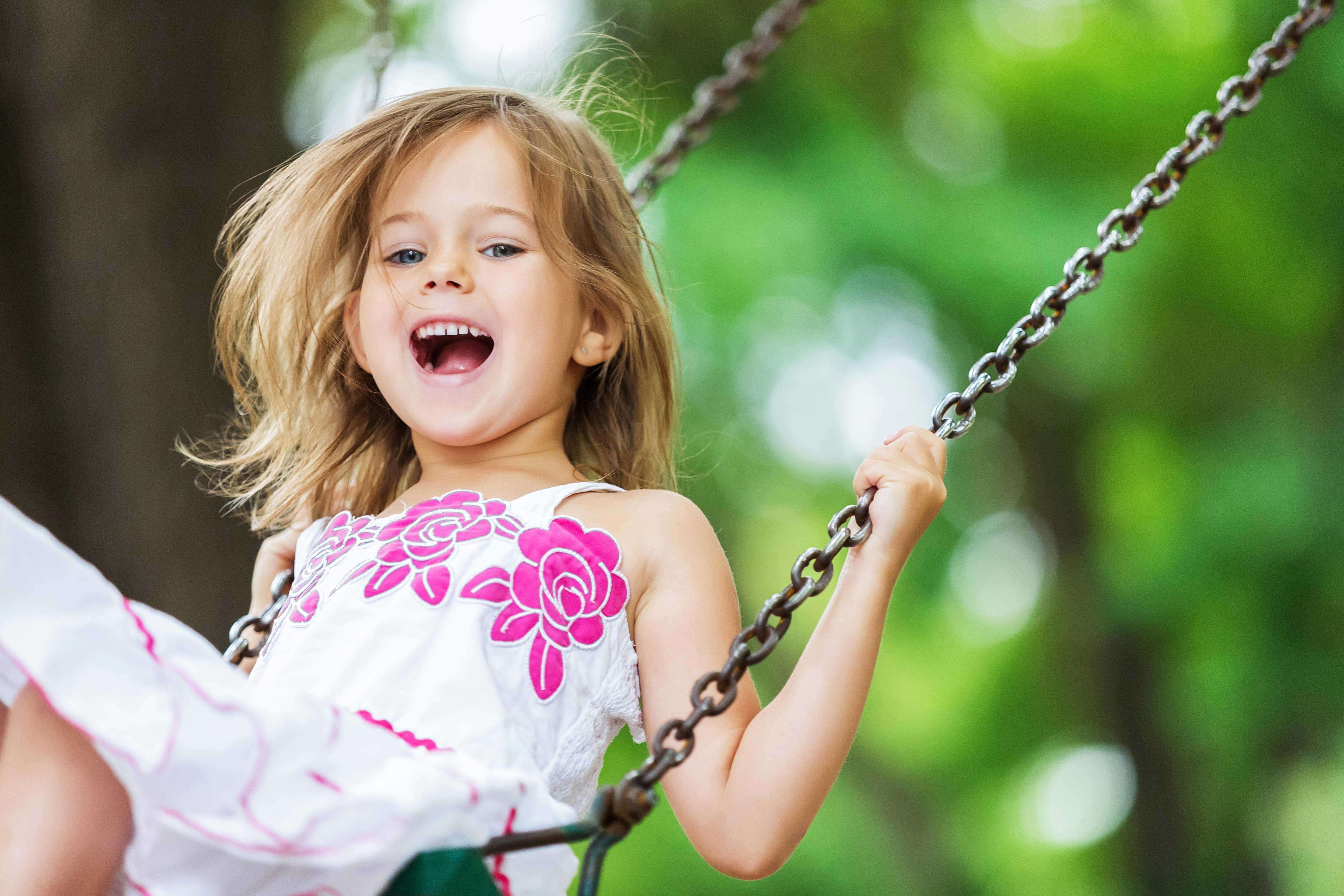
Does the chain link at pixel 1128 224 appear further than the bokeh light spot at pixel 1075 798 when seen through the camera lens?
No

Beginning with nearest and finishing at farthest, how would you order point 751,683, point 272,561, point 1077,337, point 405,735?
point 405,735
point 751,683
point 272,561
point 1077,337

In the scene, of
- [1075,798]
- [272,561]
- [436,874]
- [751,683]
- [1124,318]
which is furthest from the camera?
[1075,798]

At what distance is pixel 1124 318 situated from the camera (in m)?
3.26

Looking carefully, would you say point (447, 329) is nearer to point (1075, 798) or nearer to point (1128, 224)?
point (1128, 224)

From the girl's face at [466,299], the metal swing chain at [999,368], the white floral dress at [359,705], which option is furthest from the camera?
the girl's face at [466,299]

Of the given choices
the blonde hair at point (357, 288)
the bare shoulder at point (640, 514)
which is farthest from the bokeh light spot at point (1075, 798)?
the bare shoulder at point (640, 514)

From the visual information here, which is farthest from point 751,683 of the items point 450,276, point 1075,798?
point 1075,798

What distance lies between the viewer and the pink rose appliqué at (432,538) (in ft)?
2.85

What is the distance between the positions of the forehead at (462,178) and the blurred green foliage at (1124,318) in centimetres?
193

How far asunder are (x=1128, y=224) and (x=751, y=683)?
16.7 inches

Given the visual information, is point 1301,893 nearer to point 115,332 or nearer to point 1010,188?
point 1010,188

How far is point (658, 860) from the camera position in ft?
13.3

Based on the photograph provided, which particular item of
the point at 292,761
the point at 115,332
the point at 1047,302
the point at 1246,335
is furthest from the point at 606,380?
the point at 1246,335

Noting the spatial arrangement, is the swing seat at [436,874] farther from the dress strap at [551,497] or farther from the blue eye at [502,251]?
the blue eye at [502,251]
